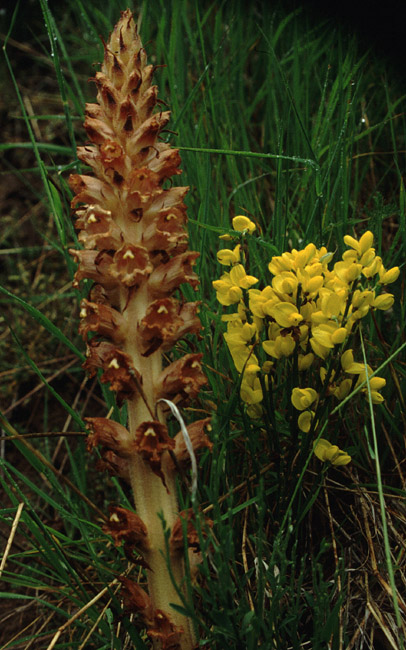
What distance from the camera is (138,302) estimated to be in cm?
118

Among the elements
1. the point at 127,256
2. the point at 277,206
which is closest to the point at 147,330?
the point at 127,256

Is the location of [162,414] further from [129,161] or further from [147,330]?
[129,161]

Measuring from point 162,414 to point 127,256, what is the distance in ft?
1.00

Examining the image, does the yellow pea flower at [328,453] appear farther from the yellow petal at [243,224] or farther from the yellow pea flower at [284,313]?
the yellow petal at [243,224]

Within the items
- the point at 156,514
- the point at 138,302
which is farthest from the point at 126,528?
the point at 138,302

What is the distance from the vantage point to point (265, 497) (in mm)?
1429

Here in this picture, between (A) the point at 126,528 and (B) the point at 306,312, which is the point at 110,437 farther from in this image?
(B) the point at 306,312

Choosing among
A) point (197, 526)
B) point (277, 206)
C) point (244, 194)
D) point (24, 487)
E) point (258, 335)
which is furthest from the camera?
point (24, 487)

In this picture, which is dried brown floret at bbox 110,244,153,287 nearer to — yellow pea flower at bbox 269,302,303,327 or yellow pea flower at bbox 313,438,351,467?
yellow pea flower at bbox 269,302,303,327

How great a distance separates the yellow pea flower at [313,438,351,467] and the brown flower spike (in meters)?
0.28

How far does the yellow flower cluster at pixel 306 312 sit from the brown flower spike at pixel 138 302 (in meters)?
0.15

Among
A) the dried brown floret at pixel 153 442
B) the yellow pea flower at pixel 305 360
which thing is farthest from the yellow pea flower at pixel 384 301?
the dried brown floret at pixel 153 442

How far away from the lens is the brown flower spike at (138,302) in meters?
1.12

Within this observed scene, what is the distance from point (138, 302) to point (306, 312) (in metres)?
0.35
